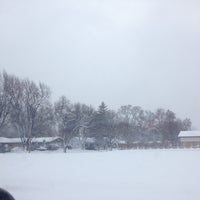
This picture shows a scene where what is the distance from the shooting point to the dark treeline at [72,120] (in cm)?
7631

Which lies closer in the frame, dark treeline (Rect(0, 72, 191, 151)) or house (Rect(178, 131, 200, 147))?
dark treeline (Rect(0, 72, 191, 151))

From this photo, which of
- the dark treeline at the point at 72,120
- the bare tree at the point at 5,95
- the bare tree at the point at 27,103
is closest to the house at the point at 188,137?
the dark treeline at the point at 72,120

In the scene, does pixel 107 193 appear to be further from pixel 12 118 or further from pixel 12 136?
pixel 12 136

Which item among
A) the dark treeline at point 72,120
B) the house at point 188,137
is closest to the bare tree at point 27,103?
the dark treeline at point 72,120

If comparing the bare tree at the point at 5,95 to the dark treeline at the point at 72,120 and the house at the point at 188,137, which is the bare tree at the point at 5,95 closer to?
the dark treeline at the point at 72,120

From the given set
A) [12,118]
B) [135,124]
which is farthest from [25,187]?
[135,124]

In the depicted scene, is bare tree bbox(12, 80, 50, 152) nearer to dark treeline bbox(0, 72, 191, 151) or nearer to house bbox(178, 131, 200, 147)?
dark treeline bbox(0, 72, 191, 151)

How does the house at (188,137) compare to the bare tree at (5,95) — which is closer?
the bare tree at (5,95)

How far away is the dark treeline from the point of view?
76.3 meters

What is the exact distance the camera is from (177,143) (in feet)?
378

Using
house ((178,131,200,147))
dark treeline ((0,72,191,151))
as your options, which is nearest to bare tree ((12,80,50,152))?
dark treeline ((0,72,191,151))

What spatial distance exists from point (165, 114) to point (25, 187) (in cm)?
11470

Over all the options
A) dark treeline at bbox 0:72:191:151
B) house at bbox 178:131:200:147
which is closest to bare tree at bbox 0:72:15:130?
dark treeline at bbox 0:72:191:151

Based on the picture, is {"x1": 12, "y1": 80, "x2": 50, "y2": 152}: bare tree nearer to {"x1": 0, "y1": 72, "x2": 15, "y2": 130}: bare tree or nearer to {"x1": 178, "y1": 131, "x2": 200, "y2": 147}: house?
{"x1": 0, "y1": 72, "x2": 15, "y2": 130}: bare tree
